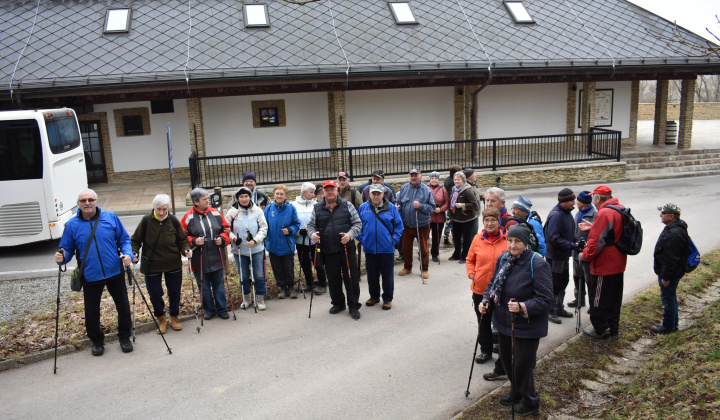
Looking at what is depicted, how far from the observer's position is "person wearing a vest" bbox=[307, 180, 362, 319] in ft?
25.9

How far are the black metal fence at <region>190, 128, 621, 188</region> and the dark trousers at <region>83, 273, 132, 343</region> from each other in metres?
10.6

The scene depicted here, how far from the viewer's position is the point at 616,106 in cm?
2319

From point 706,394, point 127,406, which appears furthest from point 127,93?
point 706,394

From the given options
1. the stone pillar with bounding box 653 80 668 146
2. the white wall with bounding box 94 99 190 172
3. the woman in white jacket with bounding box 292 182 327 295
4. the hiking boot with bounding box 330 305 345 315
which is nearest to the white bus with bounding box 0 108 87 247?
the woman in white jacket with bounding box 292 182 327 295

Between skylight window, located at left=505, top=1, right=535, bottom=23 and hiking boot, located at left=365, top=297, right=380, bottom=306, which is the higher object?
skylight window, located at left=505, top=1, right=535, bottom=23

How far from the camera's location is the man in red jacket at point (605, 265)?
671 centimetres

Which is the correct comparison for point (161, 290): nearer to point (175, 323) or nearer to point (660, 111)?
point (175, 323)

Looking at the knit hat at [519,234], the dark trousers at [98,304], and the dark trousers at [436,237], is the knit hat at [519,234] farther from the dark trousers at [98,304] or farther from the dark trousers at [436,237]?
the dark trousers at [436,237]

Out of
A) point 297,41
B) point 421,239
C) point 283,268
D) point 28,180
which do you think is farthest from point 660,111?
point 28,180

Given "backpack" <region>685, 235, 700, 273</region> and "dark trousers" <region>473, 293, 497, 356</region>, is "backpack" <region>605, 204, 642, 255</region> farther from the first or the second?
"dark trousers" <region>473, 293, 497, 356</region>

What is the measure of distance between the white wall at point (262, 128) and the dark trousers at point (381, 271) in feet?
42.2

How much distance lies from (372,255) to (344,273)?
45cm

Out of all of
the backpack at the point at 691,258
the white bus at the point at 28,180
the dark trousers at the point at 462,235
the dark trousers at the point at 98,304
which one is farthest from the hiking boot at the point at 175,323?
the backpack at the point at 691,258

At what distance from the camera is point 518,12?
72.7 feet
